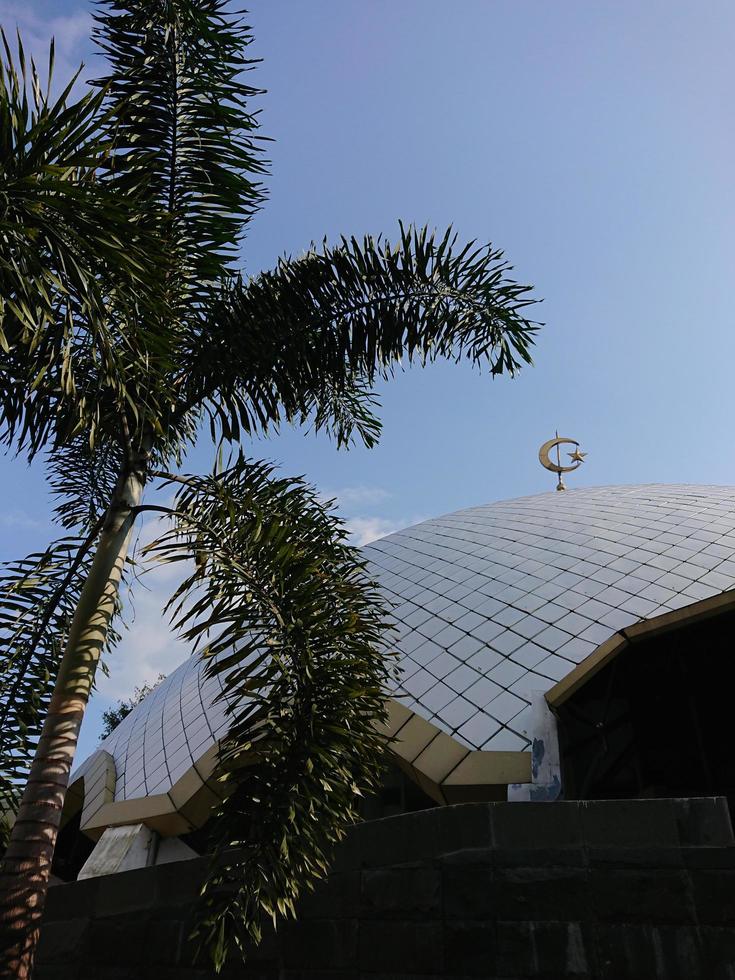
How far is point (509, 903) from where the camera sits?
4410 mm

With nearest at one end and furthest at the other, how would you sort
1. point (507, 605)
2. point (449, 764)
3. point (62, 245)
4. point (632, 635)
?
point (62, 245) → point (449, 764) → point (632, 635) → point (507, 605)

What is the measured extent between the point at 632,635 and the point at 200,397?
4.85m

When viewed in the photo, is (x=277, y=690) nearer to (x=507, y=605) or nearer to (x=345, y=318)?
(x=345, y=318)

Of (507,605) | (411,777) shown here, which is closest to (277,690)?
(411,777)

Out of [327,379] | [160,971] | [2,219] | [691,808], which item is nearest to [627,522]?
[327,379]

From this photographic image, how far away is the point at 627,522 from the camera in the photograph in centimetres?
1208

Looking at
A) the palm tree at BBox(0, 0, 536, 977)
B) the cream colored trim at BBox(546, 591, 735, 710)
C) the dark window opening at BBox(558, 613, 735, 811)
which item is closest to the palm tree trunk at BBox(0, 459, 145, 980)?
the palm tree at BBox(0, 0, 536, 977)

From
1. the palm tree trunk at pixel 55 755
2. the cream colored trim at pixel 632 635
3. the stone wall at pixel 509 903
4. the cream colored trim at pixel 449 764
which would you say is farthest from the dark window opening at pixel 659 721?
the palm tree trunk at pixel 55 755

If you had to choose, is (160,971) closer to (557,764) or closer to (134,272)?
(557,764)

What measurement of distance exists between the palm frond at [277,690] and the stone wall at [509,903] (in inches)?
16.5

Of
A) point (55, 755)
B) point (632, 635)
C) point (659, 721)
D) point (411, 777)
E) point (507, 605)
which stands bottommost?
point (55, 755)

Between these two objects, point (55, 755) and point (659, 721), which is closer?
point (55, 755)

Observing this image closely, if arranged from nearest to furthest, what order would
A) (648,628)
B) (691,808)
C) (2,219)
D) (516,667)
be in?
(2,219), (691,808), (648,628), (516,667)

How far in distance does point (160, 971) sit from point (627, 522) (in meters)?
9.01
